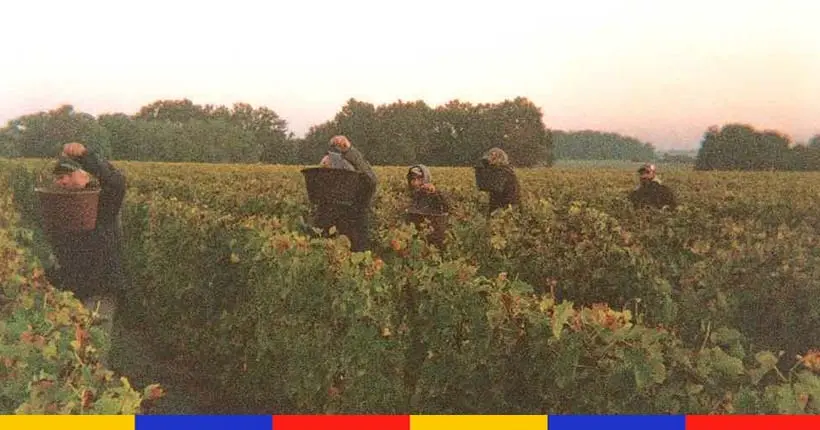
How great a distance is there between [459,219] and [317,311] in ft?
9.42

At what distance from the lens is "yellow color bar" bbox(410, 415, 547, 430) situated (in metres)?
3.33

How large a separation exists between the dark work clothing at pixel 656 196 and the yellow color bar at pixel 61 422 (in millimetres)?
5538

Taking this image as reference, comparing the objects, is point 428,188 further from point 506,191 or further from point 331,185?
point 506,191

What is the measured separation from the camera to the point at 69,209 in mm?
4754

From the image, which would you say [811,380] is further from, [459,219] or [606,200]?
[606,200]

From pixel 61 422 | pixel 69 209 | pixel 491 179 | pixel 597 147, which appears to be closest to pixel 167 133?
pixel 597 147

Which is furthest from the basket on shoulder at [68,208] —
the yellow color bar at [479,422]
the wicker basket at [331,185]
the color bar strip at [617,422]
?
the color bar strip at [617,422]

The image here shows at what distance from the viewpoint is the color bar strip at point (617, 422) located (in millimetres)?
2905

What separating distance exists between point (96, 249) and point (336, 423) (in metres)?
2.12

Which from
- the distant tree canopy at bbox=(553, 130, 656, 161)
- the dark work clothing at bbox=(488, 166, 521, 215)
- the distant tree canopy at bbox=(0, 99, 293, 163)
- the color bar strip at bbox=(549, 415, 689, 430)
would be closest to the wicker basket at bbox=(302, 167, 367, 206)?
the distant tree canopy at bbox=(0, 99, 293, 163)

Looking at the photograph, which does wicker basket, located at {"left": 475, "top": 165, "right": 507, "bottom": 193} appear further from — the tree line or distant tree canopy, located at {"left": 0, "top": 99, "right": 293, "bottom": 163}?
distant tree canopy, located at {"left": 0, "top": 99, "right": 293, "bottom": 163}

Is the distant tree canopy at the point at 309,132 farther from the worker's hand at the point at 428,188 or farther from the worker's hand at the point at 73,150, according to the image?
the worker's hand at the point at 73,150

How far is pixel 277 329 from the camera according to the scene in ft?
17.0

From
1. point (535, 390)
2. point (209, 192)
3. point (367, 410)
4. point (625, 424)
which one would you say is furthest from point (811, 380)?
point (209, 192)
